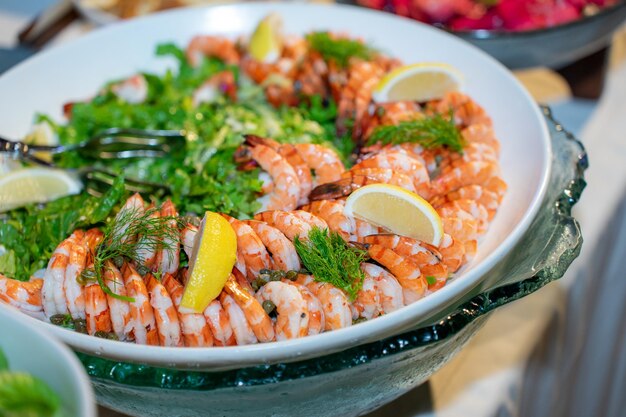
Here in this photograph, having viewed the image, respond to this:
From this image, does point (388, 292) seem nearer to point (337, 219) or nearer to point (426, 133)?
point (337, 219)

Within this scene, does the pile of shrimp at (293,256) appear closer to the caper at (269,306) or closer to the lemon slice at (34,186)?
the caper at (269,306)

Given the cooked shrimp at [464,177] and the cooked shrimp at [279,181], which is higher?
the cooked shrimp at [279,181]


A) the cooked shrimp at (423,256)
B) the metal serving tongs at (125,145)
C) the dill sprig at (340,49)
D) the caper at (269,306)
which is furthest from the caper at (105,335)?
the dill sprig at (340,49)

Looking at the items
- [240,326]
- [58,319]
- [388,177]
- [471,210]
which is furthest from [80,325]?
[471,210]

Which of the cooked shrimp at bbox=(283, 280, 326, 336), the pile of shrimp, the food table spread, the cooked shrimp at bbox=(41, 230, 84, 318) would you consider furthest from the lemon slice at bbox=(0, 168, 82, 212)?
the cooked shrimp at bbox=(283, 280, 326, 336)

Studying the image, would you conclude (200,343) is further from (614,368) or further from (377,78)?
(614,368)

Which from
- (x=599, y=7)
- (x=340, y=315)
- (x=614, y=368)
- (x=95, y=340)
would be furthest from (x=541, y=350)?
(x=599, y=7)
